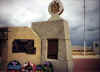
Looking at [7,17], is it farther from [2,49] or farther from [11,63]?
[11,63]

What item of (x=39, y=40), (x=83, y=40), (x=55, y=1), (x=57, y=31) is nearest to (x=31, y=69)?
(x=39, y=40)

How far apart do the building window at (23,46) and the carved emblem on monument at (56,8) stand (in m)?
2.12

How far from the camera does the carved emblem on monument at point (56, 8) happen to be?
369 inches

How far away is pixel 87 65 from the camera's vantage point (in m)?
10.7

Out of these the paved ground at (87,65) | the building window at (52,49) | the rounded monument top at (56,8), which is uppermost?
the rounded monument top at (56,8)

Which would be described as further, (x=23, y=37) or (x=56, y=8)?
→ (x=56, y=8)

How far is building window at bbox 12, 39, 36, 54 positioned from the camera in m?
9.12

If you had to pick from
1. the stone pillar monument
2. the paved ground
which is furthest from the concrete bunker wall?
the paved ground

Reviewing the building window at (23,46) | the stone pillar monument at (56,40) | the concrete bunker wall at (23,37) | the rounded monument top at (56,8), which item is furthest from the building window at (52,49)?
the rounded monument top at (56,8)

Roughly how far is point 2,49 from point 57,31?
3.30 metres

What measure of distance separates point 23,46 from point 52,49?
5.38 ft

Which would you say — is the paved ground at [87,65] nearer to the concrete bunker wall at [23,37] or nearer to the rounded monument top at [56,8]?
the concrete bunker wall at [23,37]

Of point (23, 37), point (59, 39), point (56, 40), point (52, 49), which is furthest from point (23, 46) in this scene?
point (59, 39)

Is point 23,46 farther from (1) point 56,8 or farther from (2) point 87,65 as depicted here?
(2) point 87,65
